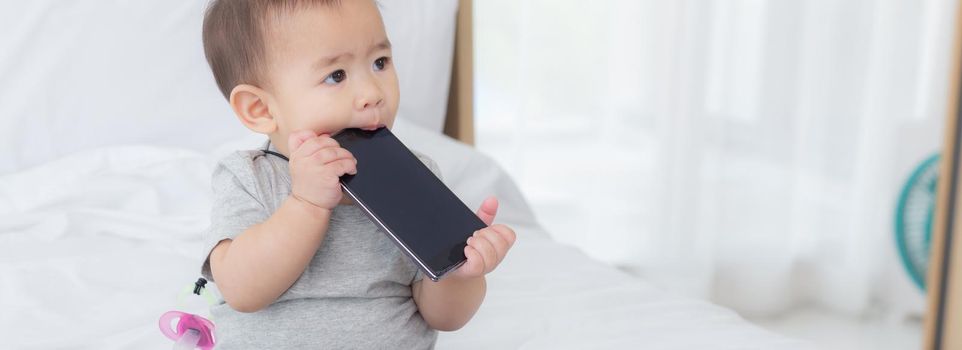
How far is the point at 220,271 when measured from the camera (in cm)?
84

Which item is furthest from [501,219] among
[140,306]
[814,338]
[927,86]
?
[927,86]

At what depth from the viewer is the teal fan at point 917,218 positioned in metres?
2.35

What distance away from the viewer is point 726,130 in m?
2.31

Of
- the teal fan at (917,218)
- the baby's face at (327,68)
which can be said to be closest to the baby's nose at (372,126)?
the baby's face at (327,68)

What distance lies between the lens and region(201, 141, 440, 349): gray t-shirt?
0.86 metres

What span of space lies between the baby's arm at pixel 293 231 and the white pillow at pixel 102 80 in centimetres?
102

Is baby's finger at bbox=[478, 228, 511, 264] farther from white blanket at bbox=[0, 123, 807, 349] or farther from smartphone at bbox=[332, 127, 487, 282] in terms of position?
white blanket at bbox=[0, 123, 807, 349]

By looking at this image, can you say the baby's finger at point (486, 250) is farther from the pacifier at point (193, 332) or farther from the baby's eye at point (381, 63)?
the pacifier at point (193, 332)

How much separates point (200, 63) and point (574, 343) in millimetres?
1002

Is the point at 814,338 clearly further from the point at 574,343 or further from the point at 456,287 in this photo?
the point at 456,287

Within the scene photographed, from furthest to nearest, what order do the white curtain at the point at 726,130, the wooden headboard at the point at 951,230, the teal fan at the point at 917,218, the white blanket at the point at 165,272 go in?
the teal fan at the point at 917,218
the white curtain at the point at 726,130
the wooden headboard at the point at 951,230
the white blanket at the point at 165,272

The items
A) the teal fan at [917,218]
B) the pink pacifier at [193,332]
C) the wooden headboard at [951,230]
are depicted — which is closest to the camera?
the pink pacifier at [193,332]

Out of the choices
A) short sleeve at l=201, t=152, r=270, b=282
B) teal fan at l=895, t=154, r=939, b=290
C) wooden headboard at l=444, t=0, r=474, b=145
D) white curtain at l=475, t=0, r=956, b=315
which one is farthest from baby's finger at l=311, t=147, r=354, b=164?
teal fan at l=895, t=154, r=939, b=290

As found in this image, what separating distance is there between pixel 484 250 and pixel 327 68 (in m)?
0.21
